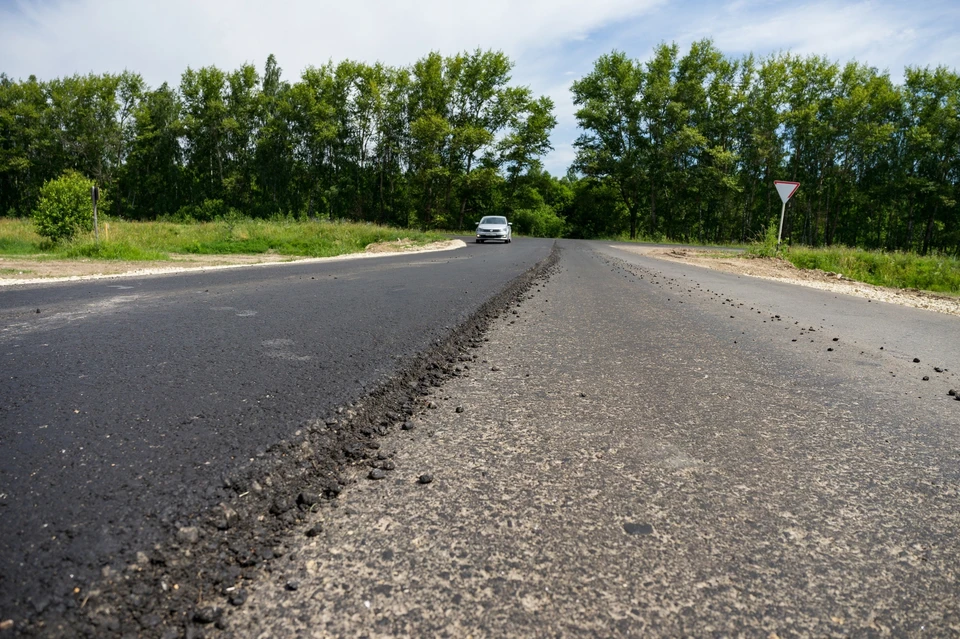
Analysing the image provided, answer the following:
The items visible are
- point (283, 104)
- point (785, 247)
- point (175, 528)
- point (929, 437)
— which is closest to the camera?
point (175, 528)

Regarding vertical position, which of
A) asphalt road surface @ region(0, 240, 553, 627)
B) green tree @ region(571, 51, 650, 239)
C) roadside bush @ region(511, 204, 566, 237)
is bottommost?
asphalt road surface @ region(0, 240, 553, 627)

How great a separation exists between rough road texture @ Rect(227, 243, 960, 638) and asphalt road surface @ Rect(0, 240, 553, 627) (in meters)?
0.52

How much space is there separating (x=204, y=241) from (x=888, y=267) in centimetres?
2831

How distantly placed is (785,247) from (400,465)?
2277cm

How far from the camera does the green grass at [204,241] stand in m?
16.4

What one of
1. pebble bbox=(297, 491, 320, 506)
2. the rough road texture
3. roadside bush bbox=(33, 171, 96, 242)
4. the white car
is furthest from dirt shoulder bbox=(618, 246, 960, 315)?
roadside bush bbox=(33, 171, 96, 242)

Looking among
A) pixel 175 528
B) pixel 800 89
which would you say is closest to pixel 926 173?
pixel 800 89

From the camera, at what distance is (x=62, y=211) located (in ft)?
60.3

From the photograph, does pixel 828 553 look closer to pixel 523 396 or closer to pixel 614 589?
pixel 614 589

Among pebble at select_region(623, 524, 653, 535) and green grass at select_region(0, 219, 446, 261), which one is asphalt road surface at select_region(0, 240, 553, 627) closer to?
pebble at select_region(623, 524, 653, 535)

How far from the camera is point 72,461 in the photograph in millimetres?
2152

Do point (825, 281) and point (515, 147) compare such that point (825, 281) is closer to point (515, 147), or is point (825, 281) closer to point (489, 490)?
point (489, 490)

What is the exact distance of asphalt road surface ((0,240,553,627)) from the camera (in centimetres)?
164

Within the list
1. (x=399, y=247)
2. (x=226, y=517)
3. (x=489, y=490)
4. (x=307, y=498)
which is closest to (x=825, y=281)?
(x=489, y=490)
